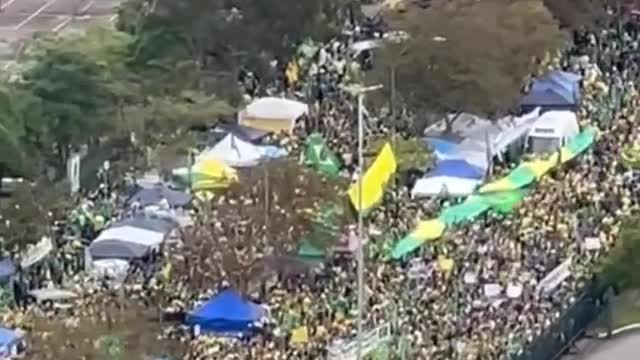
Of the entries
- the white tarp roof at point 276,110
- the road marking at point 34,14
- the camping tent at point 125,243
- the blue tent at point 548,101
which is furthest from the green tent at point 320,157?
the road marking at point 34,14

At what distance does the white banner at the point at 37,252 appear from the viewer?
2945 centimetres

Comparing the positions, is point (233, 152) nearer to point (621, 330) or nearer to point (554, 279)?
point (554, 279)

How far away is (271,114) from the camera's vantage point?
37000mm

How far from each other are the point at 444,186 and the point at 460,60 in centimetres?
485

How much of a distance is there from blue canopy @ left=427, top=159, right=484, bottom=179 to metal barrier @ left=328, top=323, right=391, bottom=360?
25.2 ft

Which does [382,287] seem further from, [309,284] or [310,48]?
[310,48]

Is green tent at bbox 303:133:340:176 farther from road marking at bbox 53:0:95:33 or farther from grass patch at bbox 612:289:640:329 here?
road marking at bbox 53:0:95:33

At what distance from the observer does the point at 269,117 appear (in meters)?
36.9

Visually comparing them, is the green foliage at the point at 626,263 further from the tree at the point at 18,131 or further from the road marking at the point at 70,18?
the road marking at the point at 70,18

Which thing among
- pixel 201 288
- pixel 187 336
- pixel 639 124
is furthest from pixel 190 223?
pixel 639 124

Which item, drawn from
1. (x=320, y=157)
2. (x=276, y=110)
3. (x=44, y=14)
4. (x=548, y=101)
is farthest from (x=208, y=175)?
(x=44, y=14)

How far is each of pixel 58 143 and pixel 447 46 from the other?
6689 millimetres

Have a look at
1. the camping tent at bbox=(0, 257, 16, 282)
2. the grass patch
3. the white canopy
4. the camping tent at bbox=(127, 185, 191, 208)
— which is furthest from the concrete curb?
the camping tent at bbox=(0, 257, 16, 282)

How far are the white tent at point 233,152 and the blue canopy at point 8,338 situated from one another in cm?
757
